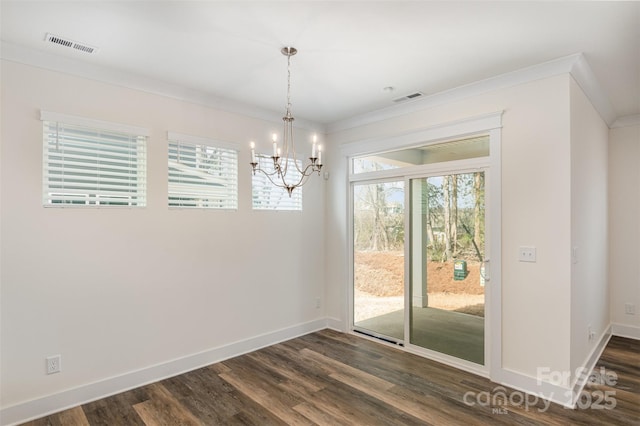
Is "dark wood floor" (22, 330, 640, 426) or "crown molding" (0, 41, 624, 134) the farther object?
"crown molding" (0, 41, 624, 134)

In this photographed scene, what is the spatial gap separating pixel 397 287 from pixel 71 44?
3814 mm

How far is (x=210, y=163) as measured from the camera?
369 cm

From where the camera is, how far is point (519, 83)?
3047 mm

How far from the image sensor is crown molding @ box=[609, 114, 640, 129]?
4.36 metres

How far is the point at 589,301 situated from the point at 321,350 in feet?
9.21

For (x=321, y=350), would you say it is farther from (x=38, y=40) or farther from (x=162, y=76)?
(x=38, y=40)

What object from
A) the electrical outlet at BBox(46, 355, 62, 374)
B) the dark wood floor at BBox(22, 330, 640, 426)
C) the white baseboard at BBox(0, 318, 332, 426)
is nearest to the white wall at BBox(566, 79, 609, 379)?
the dark wood floor at BBox(22, 330, 640, 426)

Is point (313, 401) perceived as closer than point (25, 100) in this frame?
No

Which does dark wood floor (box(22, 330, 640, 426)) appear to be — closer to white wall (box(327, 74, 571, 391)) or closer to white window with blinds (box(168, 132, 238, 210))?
white wall (box(327, 74, 571, 391))

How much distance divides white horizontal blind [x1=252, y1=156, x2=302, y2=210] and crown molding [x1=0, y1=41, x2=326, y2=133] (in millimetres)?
569

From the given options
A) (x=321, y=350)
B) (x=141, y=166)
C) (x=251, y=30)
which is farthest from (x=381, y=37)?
(x=321, y=350)

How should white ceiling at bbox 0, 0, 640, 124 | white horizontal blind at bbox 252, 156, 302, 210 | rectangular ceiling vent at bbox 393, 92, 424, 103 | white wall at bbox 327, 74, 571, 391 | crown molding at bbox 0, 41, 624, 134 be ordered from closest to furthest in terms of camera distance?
white ceiling at bbox 0, 0, 640, 124 < crown molding at bbox 0, 41, 624, 134 < white wall at bbox 327, 74, 571, 391 < rectangular ceiling vent at bbox 393, 92, 424, 103 < white horizontal blind at bbox 252, 156, 302, 210

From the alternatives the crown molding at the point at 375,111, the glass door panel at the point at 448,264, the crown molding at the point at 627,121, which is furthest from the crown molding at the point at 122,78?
the crown molding at the point at 627,121

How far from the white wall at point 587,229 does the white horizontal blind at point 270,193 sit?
115 inches
